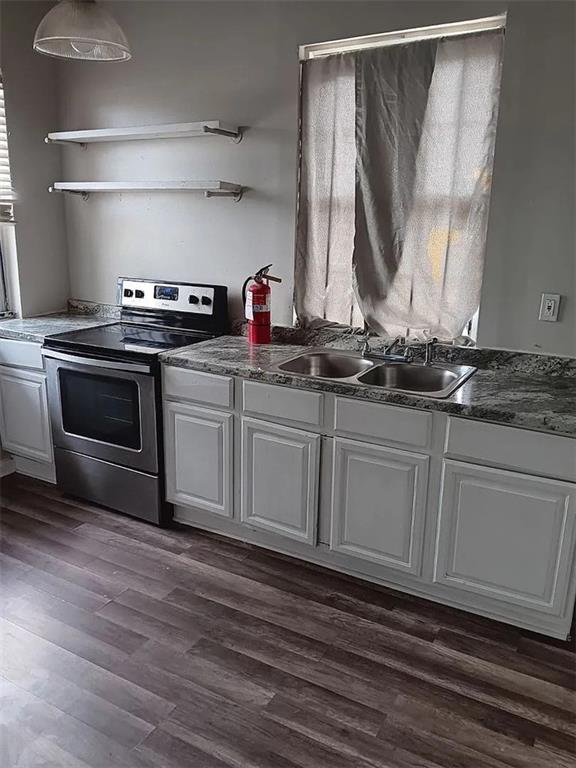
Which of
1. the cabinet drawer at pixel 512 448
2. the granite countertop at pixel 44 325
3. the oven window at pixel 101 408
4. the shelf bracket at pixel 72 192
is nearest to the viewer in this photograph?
the cabinet drawer at pixel 512 448

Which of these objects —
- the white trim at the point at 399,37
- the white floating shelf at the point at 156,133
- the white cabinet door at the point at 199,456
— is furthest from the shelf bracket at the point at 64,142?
the white cabinet door at the point at 199,456

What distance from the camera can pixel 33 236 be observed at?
11.8 feet

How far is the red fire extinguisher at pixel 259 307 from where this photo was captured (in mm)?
2895

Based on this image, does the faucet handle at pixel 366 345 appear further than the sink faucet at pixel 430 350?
Yes

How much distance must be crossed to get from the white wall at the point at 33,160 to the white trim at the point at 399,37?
1.66 meters

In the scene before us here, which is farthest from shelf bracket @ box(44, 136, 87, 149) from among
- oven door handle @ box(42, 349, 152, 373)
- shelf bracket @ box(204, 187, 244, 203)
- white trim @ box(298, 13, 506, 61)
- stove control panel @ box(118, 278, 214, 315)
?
white trim @ box(298, 13, 506, 61)

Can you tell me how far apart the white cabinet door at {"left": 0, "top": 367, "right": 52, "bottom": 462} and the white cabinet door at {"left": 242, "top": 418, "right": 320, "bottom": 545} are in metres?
1.29

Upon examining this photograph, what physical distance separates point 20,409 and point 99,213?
1256 millimetres

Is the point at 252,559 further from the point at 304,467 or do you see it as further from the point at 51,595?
the point at 51,595

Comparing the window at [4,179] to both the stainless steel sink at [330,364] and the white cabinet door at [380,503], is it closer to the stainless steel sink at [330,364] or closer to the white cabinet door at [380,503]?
the stainless steel sink at [330,364]

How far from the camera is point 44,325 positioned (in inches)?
133

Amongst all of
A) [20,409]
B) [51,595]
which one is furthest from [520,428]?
[20,409]

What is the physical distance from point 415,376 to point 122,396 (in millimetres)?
1371

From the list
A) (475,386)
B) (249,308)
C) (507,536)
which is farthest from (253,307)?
(507,536)
